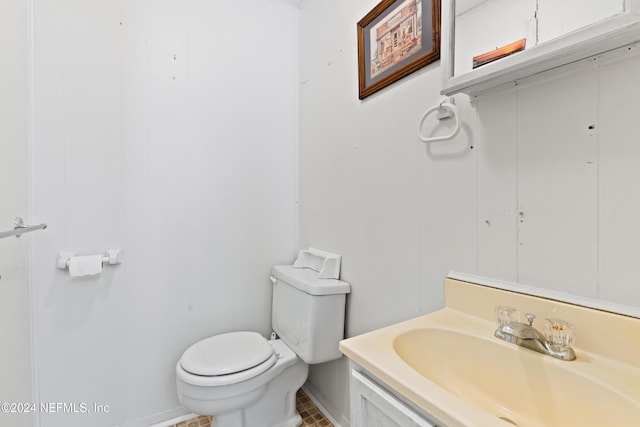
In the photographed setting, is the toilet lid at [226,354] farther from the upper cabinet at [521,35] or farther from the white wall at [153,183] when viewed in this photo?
the upper cabinet at [521,35]

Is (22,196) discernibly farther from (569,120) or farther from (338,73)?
(569,120)

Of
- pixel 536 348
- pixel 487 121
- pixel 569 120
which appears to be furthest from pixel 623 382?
pixel 487 121

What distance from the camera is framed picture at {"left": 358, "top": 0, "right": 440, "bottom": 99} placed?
1.03m

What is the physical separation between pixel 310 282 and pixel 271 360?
0.41 metres

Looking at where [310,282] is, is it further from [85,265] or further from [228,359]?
[85,265]

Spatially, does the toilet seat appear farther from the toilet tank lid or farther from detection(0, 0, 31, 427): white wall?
detection(0, 0, 31, 427): white wall

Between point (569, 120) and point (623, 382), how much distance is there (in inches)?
23.1

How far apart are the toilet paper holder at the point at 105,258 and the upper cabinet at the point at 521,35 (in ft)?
5.16

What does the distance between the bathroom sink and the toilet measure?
640 millimetres

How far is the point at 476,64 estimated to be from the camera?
82cm

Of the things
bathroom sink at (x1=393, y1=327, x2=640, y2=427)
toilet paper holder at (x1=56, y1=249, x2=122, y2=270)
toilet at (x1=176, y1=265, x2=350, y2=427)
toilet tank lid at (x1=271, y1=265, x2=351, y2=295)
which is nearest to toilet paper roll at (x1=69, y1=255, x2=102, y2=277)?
toilet paper holder at (x1=56, y1=249, x2=122, y2=270)

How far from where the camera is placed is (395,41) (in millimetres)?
1171

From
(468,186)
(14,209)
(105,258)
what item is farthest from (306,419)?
(14,209)

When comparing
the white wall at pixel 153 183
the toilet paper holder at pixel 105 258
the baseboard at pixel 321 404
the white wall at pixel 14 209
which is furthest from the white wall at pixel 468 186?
the white wall at pixel 14 209
